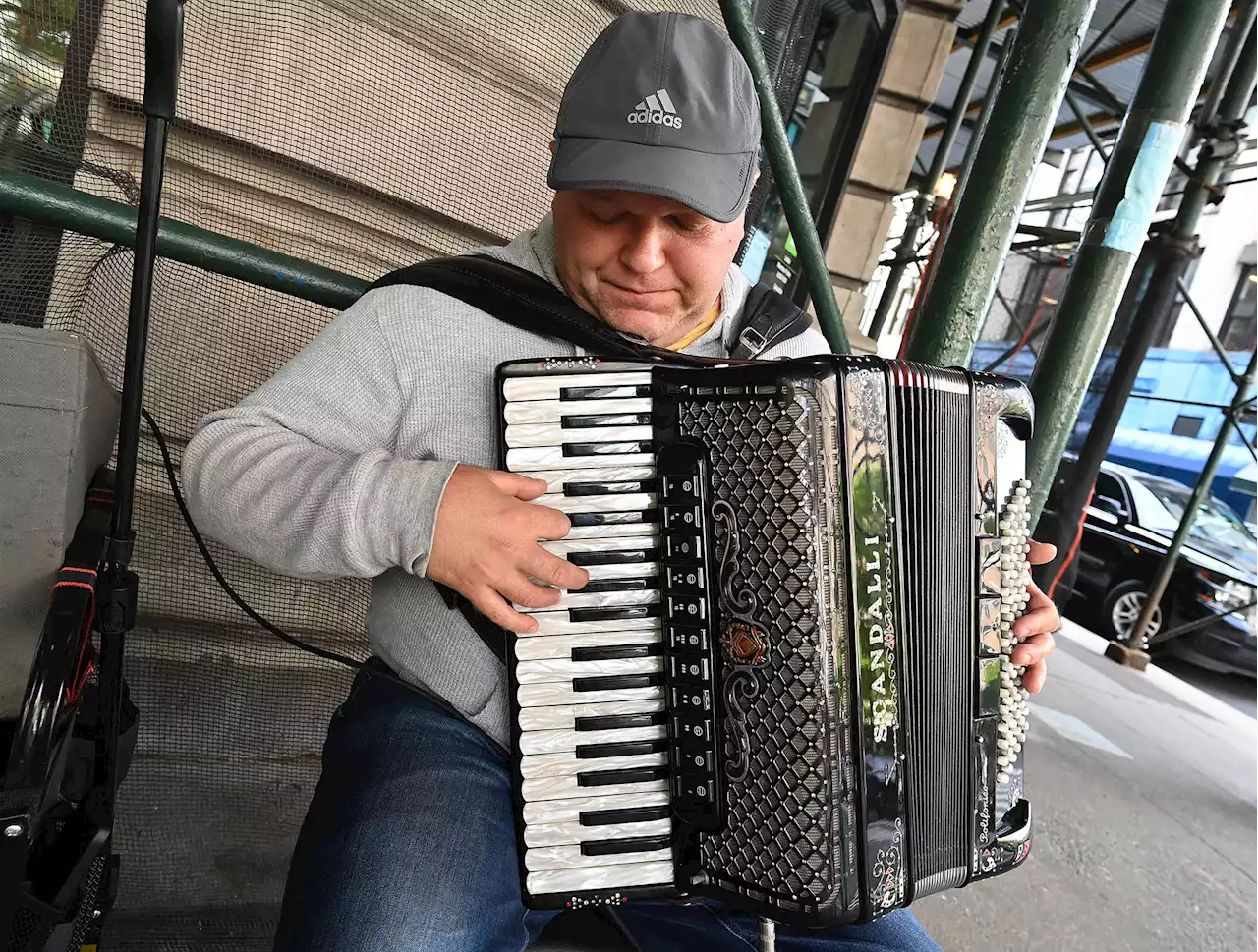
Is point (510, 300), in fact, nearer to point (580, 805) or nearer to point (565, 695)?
point (565, 695)

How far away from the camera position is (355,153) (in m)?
1.86

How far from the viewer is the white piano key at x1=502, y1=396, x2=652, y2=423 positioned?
3.45ft

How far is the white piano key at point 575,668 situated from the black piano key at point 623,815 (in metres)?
0.18

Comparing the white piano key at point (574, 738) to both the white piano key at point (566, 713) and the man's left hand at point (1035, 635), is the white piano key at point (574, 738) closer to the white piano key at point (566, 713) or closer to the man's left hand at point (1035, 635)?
the white piano key at point (566, 713)

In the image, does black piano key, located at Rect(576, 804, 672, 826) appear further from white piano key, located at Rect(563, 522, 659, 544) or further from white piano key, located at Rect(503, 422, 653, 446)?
white piano key, located at Rect(503, 422, 653, 446)

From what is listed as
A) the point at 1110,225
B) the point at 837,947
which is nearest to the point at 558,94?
the point at 1110,225

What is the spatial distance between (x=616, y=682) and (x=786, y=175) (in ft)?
3.88

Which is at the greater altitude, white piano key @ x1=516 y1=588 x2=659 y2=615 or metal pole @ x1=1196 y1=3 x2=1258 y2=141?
metal pole @ x1=1196 y1=3 x2=1258 y2=141

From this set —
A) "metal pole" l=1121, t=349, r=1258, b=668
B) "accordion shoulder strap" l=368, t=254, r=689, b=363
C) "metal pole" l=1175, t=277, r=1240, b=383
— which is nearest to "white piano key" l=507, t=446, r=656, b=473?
"accordion shoulder strap" l=368, t=254, r=689, b=363

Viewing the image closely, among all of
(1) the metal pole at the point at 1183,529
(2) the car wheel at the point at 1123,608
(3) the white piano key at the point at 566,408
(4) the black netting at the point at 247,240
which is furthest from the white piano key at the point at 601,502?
(2) the car wheel at the point at 1123,608

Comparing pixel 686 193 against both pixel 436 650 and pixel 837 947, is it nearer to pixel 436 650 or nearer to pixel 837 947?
pixel 436 650

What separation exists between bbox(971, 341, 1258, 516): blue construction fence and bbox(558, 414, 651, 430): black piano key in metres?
12.3

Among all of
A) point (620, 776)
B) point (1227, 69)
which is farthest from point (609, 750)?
point (1227, 69)

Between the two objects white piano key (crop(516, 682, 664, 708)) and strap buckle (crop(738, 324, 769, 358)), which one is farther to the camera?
strap buckle (crop(738, 324, 769, 358))
